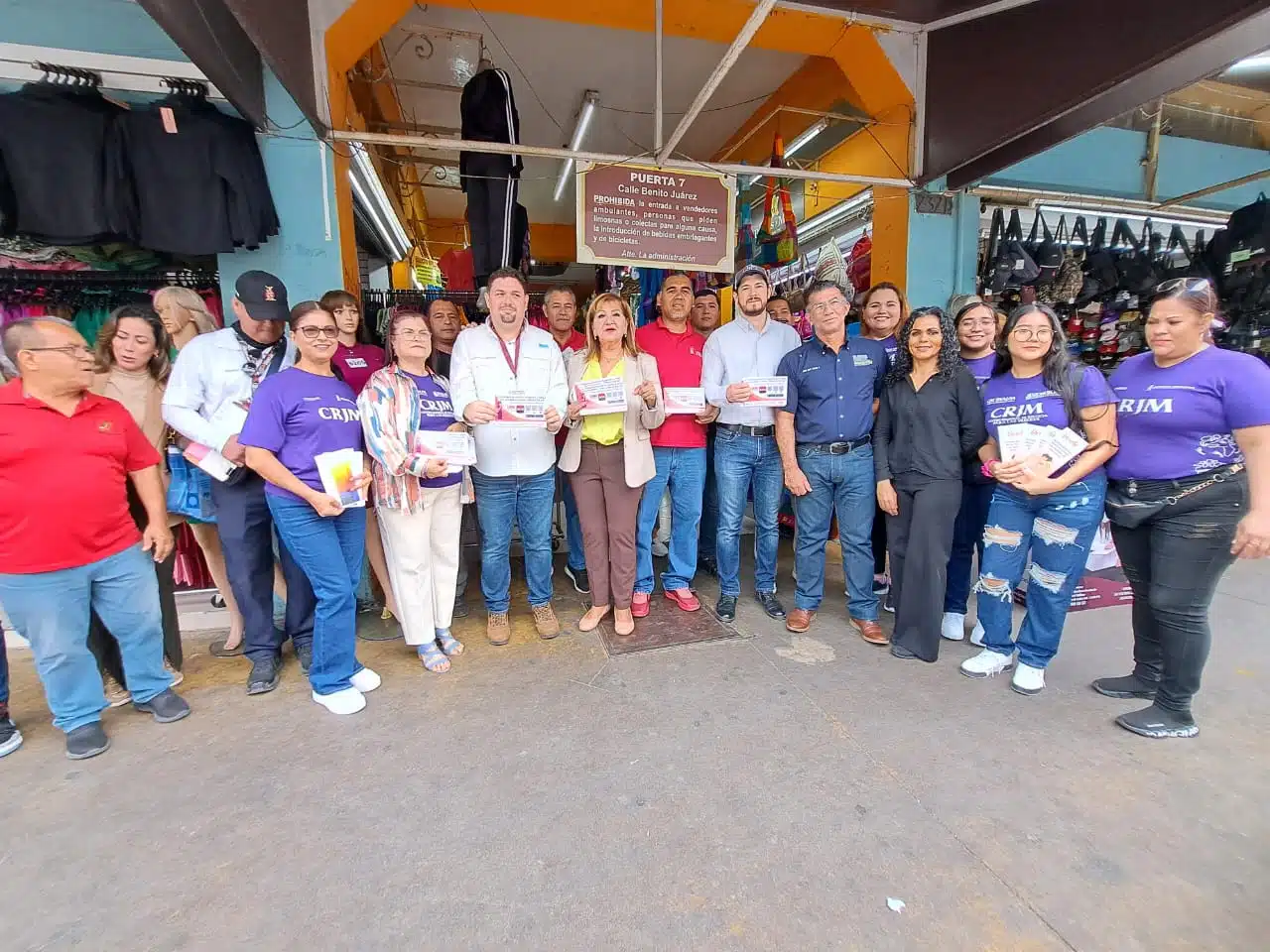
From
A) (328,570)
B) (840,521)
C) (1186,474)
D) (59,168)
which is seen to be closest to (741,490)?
(840,521)

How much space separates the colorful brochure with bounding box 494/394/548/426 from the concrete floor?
53.9 inches

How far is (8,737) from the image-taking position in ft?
8.54

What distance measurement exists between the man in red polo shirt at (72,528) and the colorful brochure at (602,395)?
2081 millimetres

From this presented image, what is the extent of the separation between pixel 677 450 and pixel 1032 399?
1.91 meters

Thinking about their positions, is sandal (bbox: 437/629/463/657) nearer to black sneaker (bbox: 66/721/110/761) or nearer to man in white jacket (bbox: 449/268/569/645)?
man in white jacket (bbox: 449/268/569/645)

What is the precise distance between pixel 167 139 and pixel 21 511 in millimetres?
2256

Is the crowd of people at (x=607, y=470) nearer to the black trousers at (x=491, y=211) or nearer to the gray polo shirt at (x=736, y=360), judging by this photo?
the gray polo shirt at (x=736, y=360)

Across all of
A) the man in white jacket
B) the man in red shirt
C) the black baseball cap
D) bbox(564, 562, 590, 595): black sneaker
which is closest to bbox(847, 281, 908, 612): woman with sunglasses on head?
the man in red shirt

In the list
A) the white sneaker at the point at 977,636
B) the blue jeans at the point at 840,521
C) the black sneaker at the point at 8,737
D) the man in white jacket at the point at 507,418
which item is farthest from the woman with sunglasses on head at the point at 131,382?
the white sneaker at the point at 977,636

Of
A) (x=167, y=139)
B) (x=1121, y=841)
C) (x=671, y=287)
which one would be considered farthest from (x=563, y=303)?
(x=1121, y=841)

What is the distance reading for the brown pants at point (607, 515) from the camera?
11.5 feet

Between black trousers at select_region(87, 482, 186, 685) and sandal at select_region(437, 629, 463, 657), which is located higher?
black trousers at select_region(87, 482, 186, 685)

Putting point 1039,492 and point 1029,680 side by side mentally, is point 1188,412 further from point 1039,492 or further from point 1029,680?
point 1029,680

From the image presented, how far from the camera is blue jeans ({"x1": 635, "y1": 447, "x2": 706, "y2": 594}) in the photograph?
372 centimetres
